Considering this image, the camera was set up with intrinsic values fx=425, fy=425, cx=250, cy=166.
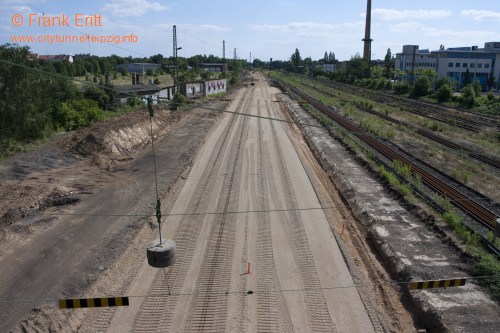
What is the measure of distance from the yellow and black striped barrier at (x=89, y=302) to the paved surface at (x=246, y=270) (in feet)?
8.68

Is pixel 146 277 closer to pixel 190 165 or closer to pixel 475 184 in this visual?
pixel 190 165

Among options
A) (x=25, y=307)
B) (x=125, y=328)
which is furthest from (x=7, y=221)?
(x=125, y=328)

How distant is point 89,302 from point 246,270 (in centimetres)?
629

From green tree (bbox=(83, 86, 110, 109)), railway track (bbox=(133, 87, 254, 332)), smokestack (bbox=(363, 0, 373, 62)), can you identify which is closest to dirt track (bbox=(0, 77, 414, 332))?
railway track (bbox=(133, 87, 254, 332))

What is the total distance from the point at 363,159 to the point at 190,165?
11.3 meters

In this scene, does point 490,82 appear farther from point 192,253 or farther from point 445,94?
point 192,253

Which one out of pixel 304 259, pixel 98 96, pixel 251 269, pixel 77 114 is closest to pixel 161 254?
pixel 251 269

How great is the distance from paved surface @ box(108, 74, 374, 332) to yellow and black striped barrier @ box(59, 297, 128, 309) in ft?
8.68

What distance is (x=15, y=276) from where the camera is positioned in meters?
13.3

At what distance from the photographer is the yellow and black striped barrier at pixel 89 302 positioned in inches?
332

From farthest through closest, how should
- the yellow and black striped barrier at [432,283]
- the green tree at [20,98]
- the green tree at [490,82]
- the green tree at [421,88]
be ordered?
the green tree at [490,82] < the green tree at [421,88] < the green tree at [20,98] < the yellow and black striped barrier at [432,283]

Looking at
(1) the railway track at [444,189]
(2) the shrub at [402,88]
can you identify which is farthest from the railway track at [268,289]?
(2) the shrub at [402,88]

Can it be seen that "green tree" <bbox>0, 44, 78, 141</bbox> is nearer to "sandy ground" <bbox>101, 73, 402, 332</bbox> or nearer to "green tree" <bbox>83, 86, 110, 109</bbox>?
"green tree" <bbox>83, 86, 110, 109</bbox>

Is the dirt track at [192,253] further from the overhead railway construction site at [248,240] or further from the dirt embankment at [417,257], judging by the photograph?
the dirt embankment at [417,257]
